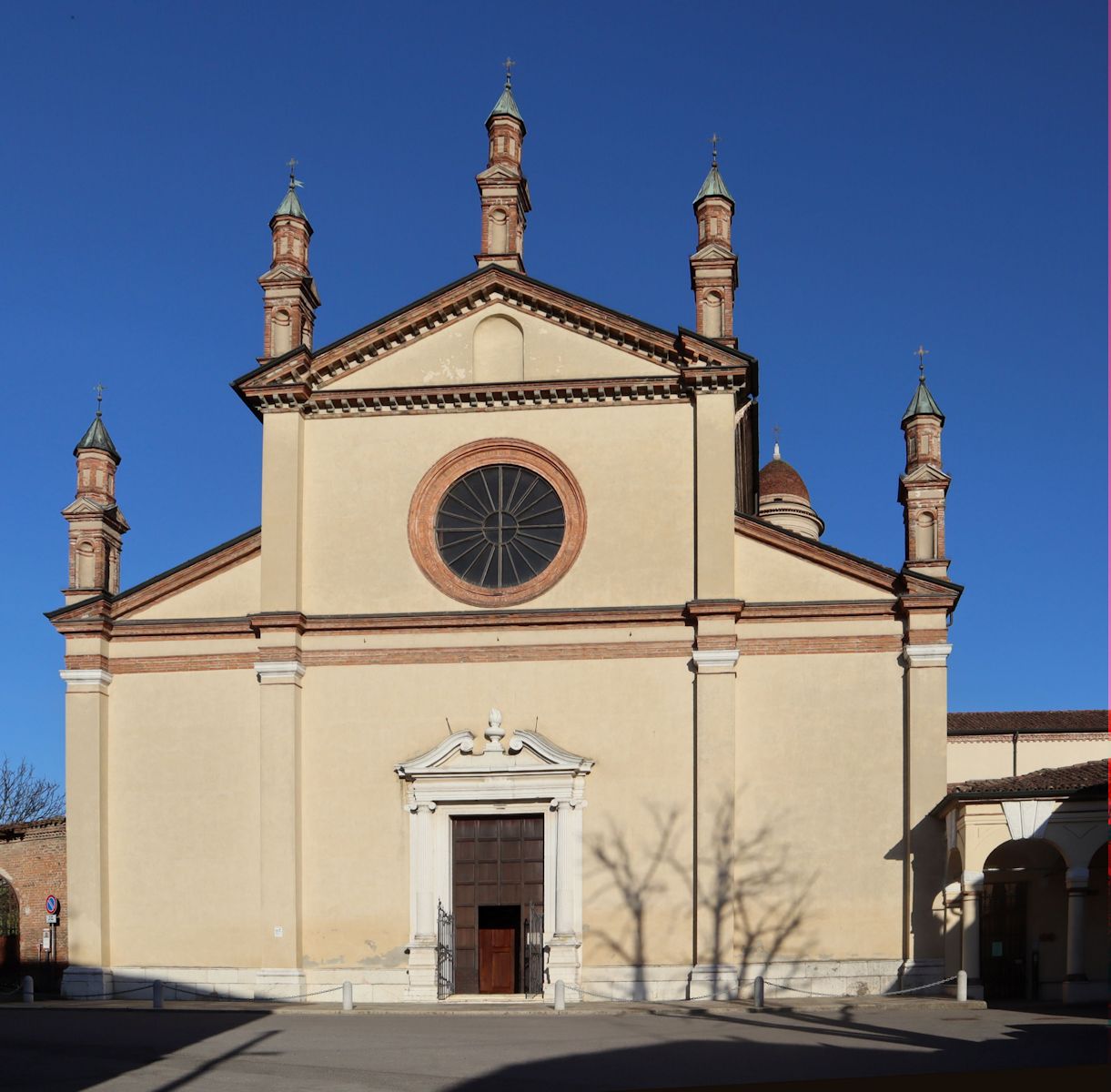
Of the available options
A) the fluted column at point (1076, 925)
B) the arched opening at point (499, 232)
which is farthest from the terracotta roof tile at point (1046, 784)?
the arched opening at point (499, 232)

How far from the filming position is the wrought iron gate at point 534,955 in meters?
26.0

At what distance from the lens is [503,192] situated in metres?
29.5

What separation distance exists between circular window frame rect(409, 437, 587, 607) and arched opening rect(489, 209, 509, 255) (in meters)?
3.87

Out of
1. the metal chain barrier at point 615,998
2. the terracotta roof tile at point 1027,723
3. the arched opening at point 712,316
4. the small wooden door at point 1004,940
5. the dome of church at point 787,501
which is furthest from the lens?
the dome of church at point 787,501

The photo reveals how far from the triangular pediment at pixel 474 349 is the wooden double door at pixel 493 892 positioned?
26.2ft

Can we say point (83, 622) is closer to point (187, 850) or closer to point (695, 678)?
point (187, 850)

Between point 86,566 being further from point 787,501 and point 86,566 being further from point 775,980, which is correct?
point 787,501

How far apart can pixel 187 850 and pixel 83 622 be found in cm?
452

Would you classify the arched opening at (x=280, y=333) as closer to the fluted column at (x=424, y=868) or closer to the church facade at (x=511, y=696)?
the church facade at (x=511, y=696)

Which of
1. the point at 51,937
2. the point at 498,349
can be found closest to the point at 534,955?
the point at 498,349

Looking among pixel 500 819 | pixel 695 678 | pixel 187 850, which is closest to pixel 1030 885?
pixel 695 678

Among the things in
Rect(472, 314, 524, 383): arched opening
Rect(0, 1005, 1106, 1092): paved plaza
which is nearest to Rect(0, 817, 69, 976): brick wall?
Rect(0, 1005, 1106, 1092): paved plaza

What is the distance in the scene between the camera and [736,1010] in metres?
23.6

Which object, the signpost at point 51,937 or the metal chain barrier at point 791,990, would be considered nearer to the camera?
the metal chain barrier at point 791,990
